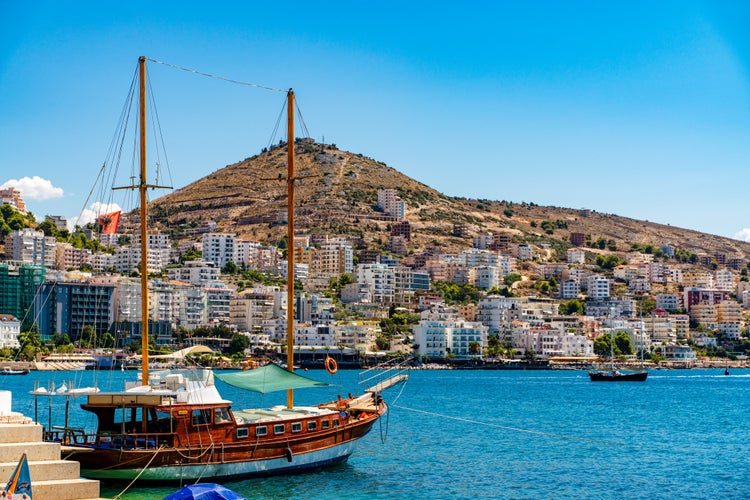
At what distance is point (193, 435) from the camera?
85.1 ft

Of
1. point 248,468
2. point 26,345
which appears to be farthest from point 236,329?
point 248,468

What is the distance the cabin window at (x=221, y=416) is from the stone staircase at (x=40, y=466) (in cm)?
756

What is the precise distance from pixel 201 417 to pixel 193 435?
1.60 feet

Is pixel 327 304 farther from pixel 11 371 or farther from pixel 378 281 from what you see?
pixel 11 371

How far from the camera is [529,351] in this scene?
145000mm

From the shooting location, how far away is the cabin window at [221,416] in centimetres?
2641

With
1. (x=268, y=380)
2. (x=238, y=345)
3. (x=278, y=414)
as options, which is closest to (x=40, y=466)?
(x=278, y=414)

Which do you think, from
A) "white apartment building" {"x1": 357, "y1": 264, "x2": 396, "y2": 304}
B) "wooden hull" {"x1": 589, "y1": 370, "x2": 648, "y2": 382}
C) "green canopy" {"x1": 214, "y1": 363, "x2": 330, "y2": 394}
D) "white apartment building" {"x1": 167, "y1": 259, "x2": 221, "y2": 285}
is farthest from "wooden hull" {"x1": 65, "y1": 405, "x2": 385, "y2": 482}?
"white apartment building" {"x1": 357, "y1": 264, "x2": 396, "y2": 304}

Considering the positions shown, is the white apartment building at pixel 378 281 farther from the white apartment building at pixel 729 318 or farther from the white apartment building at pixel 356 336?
the white apartment building at pixel 729 318

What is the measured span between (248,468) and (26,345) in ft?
313

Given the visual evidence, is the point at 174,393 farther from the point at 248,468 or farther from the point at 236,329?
the point at 236,329

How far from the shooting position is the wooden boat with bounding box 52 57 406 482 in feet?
82.6

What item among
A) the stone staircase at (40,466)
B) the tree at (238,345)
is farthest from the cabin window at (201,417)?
the tree at (238,345)

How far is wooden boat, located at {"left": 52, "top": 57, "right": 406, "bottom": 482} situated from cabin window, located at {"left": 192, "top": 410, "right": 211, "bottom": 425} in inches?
0.9
